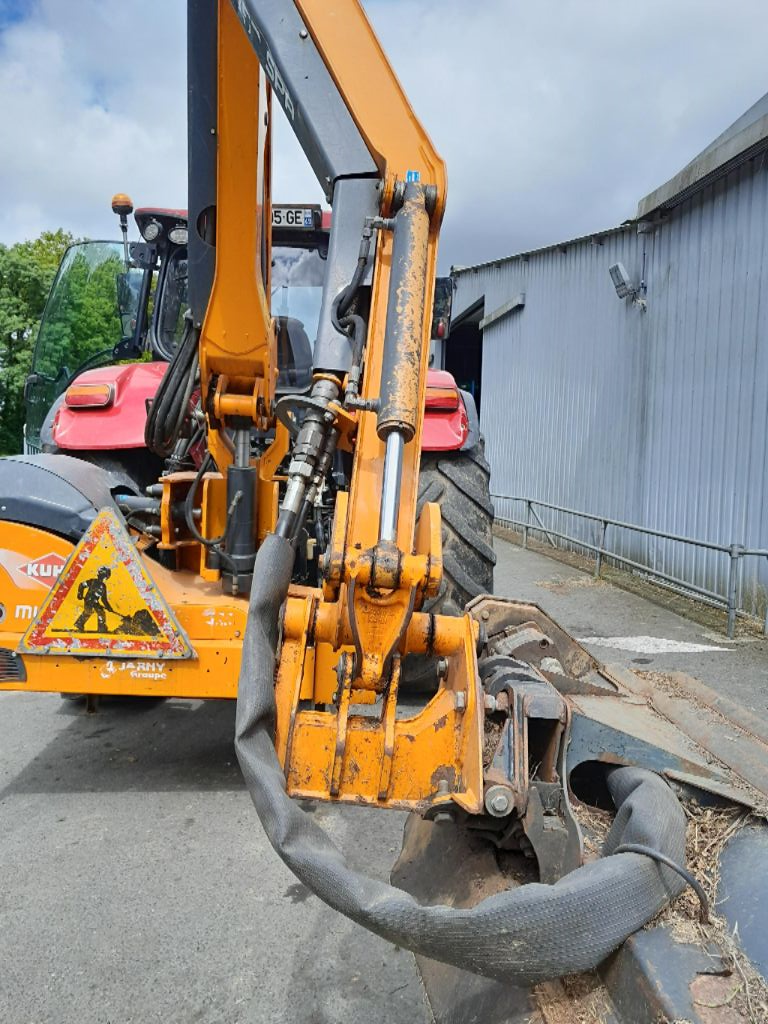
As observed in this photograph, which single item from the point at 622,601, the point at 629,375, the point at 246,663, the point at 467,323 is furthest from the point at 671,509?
the point at 467,323

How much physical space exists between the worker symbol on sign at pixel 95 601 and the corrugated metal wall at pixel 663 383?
5.53 m

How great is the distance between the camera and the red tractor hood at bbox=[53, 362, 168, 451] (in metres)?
3.98

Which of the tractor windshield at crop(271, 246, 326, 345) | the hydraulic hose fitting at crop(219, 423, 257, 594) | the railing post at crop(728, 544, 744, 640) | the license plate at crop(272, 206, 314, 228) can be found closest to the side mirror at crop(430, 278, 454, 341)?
the tractor windshield at crop(271, 246, 326, 345)

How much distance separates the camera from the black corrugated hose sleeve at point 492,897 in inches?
51.3

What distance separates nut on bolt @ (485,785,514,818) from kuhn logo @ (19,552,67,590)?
77.4 inches

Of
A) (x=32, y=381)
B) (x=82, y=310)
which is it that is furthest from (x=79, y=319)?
(x=32, y=381)

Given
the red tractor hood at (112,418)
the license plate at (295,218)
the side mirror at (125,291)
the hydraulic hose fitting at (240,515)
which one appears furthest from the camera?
the side mirror at (125,291)

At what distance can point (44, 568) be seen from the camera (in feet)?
9.68

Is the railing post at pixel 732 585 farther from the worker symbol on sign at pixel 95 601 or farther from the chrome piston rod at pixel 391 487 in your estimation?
the chrome piston rod at pixel 391 487

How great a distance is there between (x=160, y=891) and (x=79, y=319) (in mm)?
4184

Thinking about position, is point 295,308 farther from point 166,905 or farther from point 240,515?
point 166,905

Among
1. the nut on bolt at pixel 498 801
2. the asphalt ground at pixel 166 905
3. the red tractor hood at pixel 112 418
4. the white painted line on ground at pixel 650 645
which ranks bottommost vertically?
A: the asphalt ground at pixel 166 905

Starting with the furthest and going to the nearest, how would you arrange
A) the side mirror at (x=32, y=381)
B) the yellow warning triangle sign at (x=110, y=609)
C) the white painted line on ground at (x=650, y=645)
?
the white painted line on ground at (x=650, y=645), the side mirror at (x=32, y=381), the yellow warning triangle sign at (x=110, y=609)

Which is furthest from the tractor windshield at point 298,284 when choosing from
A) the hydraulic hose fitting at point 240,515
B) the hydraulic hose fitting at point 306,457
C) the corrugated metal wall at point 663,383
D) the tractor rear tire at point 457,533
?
the corrugated metal wall at point 663,383
